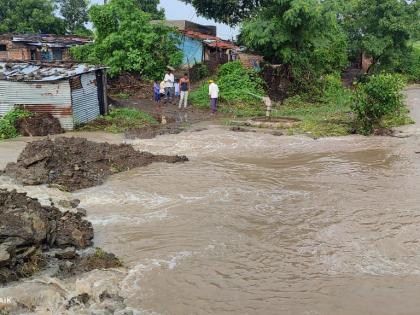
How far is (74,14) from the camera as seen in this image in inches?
1512

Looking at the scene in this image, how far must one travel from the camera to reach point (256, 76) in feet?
76.7

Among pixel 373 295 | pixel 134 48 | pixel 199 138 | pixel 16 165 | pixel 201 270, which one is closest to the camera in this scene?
pixel 373 295

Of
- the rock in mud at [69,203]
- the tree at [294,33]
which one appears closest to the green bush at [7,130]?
the rock in mud at [69,203]

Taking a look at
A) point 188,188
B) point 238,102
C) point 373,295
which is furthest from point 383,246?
point 238,102

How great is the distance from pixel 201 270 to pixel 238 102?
50.9 ft

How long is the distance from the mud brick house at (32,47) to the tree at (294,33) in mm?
10688

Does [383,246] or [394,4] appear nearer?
[383,246]

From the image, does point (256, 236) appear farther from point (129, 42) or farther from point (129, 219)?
point (129, 42)

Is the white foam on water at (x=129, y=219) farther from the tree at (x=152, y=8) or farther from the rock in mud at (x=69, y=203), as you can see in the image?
the tree at (x=152, y=8)

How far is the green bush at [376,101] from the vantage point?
16359mm

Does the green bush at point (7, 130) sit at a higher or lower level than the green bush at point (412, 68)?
lower

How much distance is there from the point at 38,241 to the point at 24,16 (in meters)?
31.2

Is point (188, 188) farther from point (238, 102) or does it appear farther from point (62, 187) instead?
point (238, 102)

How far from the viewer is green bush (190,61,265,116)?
21.5m
